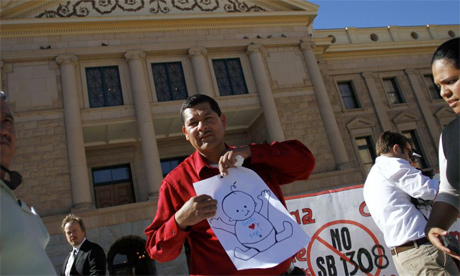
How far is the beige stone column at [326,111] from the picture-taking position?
19594mm

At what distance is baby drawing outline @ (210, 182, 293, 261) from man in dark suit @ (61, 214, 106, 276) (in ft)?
10.1

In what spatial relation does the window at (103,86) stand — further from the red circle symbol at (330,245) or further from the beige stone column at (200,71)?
the red circle symbol at (330,245)

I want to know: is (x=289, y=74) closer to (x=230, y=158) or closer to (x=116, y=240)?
(x=116, y=240)

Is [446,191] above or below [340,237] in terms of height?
above

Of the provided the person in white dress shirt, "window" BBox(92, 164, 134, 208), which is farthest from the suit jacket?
"window" BBox(92, 164, 134, 208)


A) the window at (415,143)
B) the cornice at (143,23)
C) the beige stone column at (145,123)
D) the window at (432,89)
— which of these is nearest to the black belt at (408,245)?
the beige stone column at (145,123)

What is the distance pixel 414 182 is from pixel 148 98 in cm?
1632

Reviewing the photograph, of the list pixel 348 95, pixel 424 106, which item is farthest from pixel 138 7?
pixel 424 106

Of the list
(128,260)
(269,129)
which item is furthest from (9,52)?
(269,129)

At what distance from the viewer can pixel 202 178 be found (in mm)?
2424

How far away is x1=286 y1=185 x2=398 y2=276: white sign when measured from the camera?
5.75 meters

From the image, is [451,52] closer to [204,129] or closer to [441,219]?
[441,219]

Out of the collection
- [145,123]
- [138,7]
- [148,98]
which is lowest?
[145,123]

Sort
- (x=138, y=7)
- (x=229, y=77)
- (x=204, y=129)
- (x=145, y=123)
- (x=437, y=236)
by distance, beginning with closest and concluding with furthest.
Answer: (x=437, y=236)
(x=204, y=129)
(x=145, y=123)
(x=138, y=7)
(x=229, y=77)
